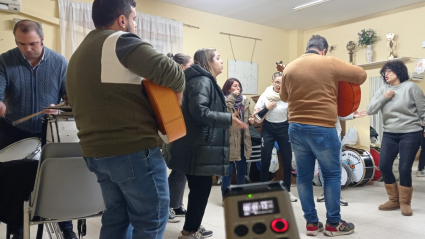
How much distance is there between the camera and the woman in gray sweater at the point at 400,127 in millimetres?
2947

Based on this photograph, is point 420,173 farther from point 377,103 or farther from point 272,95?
point 272,95

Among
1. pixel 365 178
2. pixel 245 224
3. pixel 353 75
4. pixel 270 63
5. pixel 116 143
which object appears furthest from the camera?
pixel 270 63

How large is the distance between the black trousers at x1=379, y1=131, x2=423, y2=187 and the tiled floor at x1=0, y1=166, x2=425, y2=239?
0.31 m

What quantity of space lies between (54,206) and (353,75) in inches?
71.9

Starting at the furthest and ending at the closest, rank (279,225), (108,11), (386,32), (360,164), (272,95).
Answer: (386,32), (360,164), (272,95), (108,11), (279,225)

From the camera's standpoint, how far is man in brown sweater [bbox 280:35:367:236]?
2240 millimetres

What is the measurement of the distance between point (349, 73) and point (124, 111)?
5.15 ft

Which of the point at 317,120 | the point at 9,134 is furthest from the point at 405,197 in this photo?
the point at 9,134

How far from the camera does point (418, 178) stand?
4.86 metres

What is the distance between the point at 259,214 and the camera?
1.87ft

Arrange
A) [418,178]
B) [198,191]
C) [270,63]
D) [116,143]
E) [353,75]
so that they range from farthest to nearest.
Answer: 1. [270,63]
2. [418,178]
3. [353,75]
4. [198,191]
5. [116,143]

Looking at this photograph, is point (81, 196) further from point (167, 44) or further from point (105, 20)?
point (167, 44)

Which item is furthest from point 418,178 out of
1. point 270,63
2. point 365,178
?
point 270,63

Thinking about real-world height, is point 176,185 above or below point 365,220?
above
